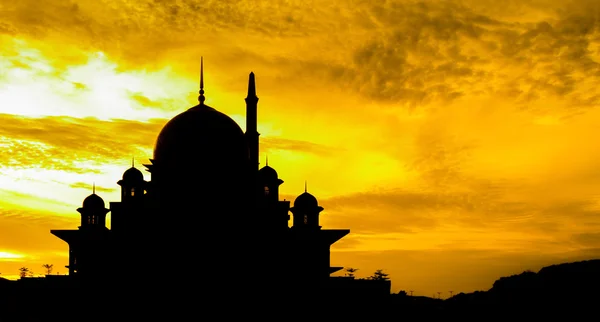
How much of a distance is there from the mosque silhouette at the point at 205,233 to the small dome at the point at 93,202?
228cm

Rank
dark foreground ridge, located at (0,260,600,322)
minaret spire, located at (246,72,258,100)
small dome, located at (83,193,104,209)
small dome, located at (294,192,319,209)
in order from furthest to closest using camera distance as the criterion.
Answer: minaret spire, located at (246,72,258,100), small dome, located at (83,193,104,209), small dome, located at (294,192,319,209), dark foreground ridge, located at (0,260,600,322)

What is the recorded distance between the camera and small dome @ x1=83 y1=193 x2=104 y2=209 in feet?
126

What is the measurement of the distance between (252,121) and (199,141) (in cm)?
628

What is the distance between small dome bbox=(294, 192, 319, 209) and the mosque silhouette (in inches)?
37.1

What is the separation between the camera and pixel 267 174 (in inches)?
1486

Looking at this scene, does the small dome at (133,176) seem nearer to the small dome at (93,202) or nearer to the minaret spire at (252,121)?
the small dome at (93,202)

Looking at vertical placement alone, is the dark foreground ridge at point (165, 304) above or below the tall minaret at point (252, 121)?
below

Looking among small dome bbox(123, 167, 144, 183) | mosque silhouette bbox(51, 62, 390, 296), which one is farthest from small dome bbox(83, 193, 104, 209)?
small dome bbox(123, 167, 144, 183)

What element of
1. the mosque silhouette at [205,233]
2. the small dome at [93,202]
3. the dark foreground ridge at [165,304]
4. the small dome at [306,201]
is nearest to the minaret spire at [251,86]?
the mosque silhouette at [205,233]

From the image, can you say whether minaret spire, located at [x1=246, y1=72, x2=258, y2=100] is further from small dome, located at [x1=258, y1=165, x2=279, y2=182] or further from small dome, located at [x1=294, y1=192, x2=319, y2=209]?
small dome, located at [x1=294, y1=192, x2=319, y2=209]

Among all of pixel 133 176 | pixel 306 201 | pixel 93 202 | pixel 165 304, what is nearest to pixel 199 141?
pixel 133 176

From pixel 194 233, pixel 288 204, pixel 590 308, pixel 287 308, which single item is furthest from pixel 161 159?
pixel 590 308

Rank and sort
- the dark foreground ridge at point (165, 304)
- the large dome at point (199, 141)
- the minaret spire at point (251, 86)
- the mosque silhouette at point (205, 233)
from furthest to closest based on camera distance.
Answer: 1. the minaret spire at point (251, 86)
2. the large dome at point (199, 141)
3. the mosque silhouette at point (205, 233)
4. the dark foreground ridge at point (165, 304)

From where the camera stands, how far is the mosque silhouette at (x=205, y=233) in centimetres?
3164
